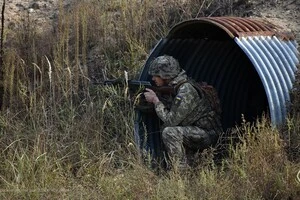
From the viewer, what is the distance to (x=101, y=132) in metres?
6.87

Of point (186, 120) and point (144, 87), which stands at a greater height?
point (144, 87)

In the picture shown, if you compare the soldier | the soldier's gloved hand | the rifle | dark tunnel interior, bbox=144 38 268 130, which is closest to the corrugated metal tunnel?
dark tunnel interior, bbox=144 38 268 130

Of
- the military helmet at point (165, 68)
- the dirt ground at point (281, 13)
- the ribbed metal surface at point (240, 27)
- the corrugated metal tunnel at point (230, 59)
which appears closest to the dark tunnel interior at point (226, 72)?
the corrugated metal tunnel at point (230, 59)

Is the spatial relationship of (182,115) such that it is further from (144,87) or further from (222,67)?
(222,67)

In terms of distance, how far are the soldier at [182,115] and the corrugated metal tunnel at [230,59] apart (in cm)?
50

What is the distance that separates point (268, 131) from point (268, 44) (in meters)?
1.45

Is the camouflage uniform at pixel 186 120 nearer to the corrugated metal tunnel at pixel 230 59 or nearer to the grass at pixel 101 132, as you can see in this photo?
the grass at pixel 101 132

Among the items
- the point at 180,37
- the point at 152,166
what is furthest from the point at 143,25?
the point at 152,166

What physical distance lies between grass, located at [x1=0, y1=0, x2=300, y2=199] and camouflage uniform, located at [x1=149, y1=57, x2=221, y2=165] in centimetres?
26

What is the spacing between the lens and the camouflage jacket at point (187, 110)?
6.45m

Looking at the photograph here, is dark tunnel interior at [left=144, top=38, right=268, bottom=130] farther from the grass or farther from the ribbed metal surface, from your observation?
the grass

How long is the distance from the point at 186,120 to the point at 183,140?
0.78 ft

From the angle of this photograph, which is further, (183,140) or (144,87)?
(144,87)

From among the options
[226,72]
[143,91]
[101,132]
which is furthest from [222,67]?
[101,132]
